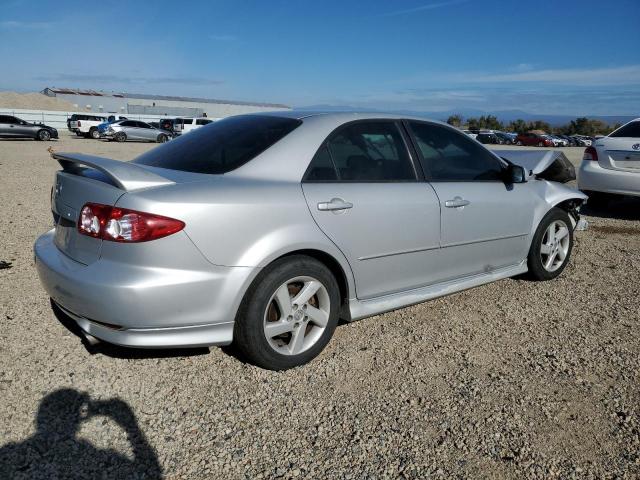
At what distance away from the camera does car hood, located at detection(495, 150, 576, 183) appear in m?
5.06

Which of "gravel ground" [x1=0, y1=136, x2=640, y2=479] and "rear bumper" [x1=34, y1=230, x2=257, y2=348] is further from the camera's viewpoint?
"rear bumper" [x1=34, y1=230, x2=257, y2=348]

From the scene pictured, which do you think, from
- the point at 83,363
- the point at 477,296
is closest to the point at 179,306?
the point at 83,363

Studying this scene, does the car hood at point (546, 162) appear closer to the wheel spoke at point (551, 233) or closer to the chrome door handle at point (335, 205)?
the wheel spoke at point (551, 233)

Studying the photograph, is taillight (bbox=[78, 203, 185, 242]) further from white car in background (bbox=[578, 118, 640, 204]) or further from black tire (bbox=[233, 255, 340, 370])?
white car in background (bbox=[578, 118, 640, 204])

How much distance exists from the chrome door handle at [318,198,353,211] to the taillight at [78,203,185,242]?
85 centimetres

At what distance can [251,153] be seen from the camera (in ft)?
10.3

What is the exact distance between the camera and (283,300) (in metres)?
3.02

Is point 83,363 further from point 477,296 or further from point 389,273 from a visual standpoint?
point 477,296

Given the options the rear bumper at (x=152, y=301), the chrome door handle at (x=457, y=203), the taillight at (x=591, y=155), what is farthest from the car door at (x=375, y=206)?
the taillight at (x=591, y=155)

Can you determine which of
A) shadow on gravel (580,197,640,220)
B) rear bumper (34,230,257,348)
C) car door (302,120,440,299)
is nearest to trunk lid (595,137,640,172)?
shadow on gravel (580,197,640,220)

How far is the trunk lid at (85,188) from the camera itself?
2.71m

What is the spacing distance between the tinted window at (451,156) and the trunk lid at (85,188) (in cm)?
194

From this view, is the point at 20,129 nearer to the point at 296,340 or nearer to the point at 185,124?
the point at 185,124

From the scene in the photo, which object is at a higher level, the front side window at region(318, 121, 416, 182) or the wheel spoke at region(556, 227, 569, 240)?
the front side window at region(318, 121, 416, 182)
